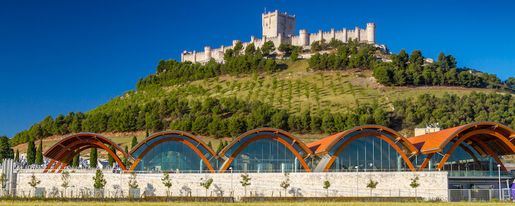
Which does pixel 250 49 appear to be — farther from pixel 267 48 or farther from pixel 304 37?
pixel 304 37

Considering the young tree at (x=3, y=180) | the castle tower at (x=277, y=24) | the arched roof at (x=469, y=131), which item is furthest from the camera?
the castle tower at (x=277, y=24)

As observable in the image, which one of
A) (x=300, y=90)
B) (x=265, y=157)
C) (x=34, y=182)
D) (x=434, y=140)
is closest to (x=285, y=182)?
(x=265, y=157)

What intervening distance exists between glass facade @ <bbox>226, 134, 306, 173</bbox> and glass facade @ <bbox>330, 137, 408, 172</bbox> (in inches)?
157

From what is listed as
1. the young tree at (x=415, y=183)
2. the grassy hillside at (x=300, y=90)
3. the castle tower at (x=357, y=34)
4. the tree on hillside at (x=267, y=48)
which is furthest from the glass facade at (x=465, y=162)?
the castle tower at (x=357, y=34)

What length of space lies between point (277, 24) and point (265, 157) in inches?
5289

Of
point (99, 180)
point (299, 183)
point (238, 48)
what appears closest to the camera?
point (299, 183)

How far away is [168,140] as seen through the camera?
2506 inches

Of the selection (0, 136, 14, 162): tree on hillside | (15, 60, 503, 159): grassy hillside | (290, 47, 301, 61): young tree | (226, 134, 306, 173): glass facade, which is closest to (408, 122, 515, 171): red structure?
(226, 134, 306, 173): glass facade

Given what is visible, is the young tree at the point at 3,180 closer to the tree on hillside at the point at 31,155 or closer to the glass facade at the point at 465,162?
the tree on hillside at the point at 31,155

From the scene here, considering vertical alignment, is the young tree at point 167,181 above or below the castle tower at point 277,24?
below

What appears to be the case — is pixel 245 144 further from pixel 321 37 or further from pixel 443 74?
pixel 321 37

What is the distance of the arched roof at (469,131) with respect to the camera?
5753 cm

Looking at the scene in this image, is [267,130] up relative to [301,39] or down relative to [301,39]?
down

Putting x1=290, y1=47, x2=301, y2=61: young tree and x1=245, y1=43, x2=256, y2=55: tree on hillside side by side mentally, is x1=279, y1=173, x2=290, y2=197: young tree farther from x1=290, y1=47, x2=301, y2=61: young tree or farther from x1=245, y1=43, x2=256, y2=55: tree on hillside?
x1=245, y1=43, x2=256, y2=55: tree on hillside
